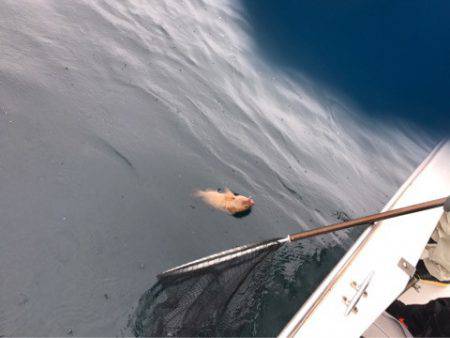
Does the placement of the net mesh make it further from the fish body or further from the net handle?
the fish body

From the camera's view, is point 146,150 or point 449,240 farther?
point 146,150

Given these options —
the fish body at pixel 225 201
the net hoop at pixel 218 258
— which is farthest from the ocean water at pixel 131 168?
the net hoop at pixel 218 258

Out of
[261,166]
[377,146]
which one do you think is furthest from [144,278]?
[377,146]

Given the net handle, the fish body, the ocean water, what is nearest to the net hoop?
the net handle

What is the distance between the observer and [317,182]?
888cm

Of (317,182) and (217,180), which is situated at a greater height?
(317,182)

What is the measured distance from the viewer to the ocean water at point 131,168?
4.05 metres

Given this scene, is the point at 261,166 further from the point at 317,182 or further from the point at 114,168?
the point at 114,168

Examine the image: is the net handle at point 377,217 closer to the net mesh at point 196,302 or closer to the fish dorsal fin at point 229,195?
the net mesh at point 196,302

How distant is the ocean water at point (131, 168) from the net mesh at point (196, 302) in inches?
8.9

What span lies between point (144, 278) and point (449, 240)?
12.5ft

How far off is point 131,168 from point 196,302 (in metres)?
2.63

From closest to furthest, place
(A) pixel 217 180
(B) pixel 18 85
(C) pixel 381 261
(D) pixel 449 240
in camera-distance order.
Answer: (C) pixel 381 261
(D) pixel 449 240
(B) pixel 18 85
(A) pixel 217 180

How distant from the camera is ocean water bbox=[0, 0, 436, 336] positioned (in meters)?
4.05
